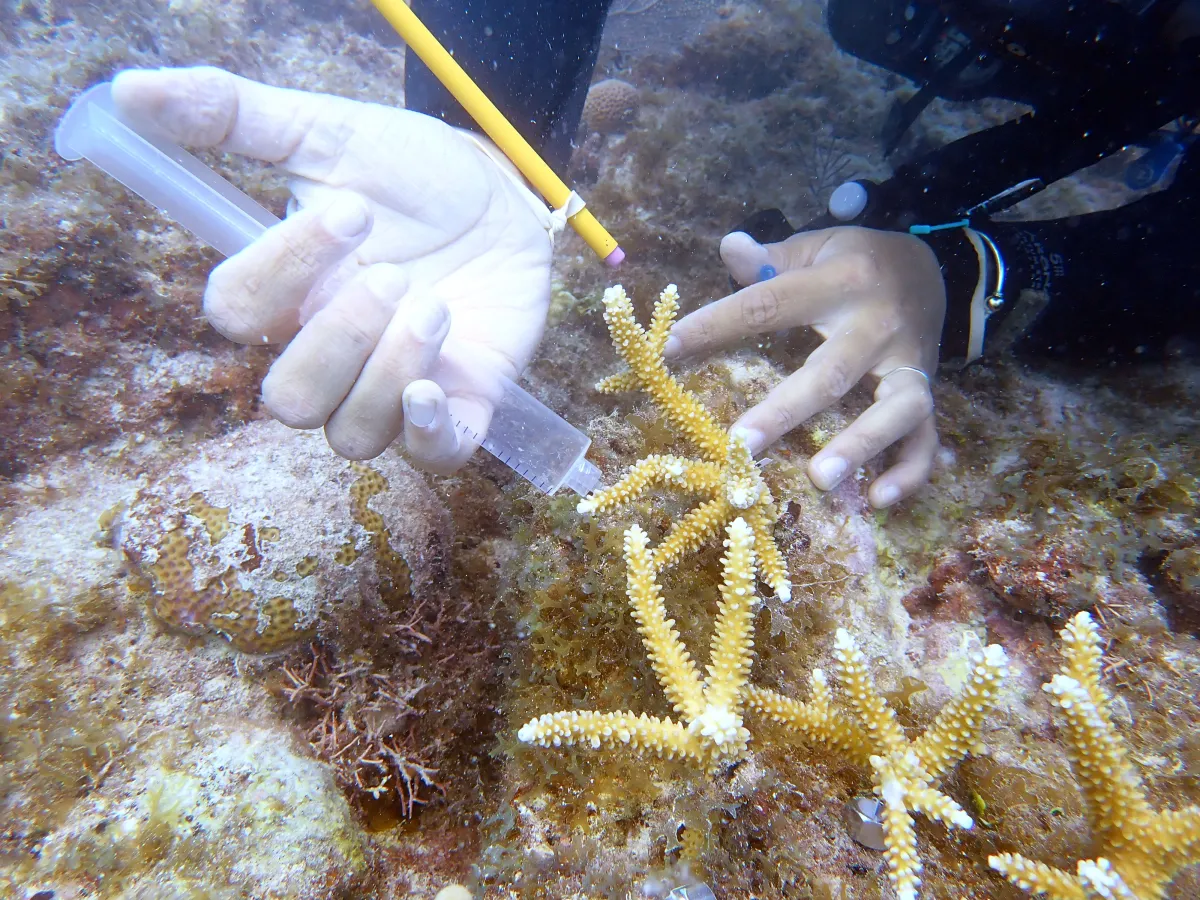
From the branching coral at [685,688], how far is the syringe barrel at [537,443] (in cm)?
34

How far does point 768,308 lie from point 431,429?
1681mm

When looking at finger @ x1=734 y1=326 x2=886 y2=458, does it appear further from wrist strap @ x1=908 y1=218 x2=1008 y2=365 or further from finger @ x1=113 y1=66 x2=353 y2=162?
finger @ x1=113 y1=66 x2=353 y2=162

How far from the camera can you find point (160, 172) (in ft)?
4.86

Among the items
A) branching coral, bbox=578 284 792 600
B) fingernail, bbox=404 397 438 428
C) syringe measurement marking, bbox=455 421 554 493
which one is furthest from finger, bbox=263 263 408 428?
branching coral, bbox=578 284 792 600

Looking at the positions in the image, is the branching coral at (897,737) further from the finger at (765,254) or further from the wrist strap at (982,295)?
the wrist strap at (982,295)

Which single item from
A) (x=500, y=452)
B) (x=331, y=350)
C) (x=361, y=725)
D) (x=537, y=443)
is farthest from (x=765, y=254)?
(x=361, y=725)

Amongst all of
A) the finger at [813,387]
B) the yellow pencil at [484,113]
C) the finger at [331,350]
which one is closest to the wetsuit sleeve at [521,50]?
the yellow pencil at [484,113]

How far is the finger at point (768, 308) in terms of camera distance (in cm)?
240

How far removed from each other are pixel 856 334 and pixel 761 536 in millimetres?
1059

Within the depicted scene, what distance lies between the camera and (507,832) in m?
1.79

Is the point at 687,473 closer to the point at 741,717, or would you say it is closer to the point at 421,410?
the point at 741,717

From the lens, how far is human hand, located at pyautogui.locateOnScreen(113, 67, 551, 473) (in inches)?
51.8

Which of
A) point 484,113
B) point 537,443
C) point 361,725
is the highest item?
point 484,113

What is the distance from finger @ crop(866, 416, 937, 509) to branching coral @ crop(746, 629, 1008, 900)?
2.75 feet
